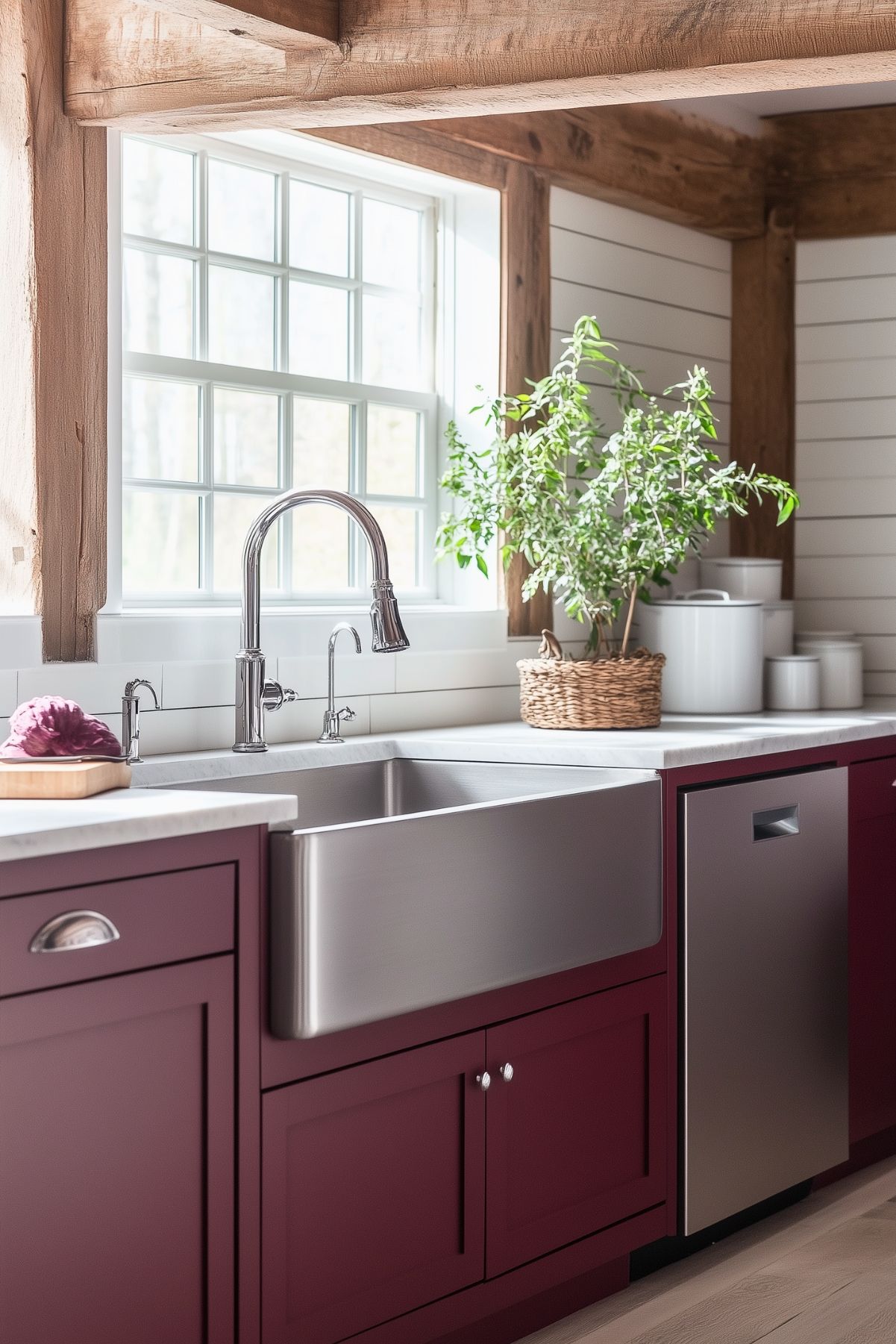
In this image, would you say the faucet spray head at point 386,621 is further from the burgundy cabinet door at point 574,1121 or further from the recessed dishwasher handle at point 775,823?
the recessed dishwasher handle at point 775,823

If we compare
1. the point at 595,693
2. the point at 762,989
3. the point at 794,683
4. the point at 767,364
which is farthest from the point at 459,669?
the point at 767,364

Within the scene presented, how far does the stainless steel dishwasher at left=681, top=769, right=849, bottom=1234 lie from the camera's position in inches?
116

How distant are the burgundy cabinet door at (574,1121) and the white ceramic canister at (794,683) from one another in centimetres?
122

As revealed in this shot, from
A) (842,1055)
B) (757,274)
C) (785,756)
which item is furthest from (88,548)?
(757,274)

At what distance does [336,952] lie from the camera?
7.04 ft

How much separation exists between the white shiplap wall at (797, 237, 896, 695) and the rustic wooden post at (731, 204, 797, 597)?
0.03 meters

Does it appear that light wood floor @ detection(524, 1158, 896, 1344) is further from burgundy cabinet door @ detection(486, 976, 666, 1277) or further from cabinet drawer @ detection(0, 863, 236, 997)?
cabinet drawer @ detection(0, 863, 236, 997)

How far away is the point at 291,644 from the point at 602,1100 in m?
1.04

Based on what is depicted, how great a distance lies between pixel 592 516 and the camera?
133 inches

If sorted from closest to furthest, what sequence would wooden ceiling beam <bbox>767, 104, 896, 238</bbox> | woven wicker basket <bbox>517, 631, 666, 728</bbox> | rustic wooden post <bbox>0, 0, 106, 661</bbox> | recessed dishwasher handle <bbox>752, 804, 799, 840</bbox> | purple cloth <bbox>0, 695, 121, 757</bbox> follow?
purple cloth <bbox>0, 695, 121, 757</bbox> < rustic wooden post <bbox>0, 0, 106, 661</bbox> < recessed dishwasher handle <bbox>752, 804, 799, 840</bbox> < woven wicker basket <bbox>517, 631, 666, 728</bbox> < wooden ceiling beam <bbox>767, 104, 896, 238</bbox>

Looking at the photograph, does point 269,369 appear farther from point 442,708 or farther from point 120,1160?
point 120,1160

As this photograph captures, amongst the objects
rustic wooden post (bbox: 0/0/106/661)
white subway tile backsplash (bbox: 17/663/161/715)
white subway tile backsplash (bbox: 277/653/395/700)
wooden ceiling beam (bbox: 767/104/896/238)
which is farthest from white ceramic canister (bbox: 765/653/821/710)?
rustic wooden post (bbox: 0/0/106/661)

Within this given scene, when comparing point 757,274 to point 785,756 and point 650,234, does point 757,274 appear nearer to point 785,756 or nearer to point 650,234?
point 650,234

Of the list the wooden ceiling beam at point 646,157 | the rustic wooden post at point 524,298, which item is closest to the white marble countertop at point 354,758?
the rustic wooden post at point 524,298
